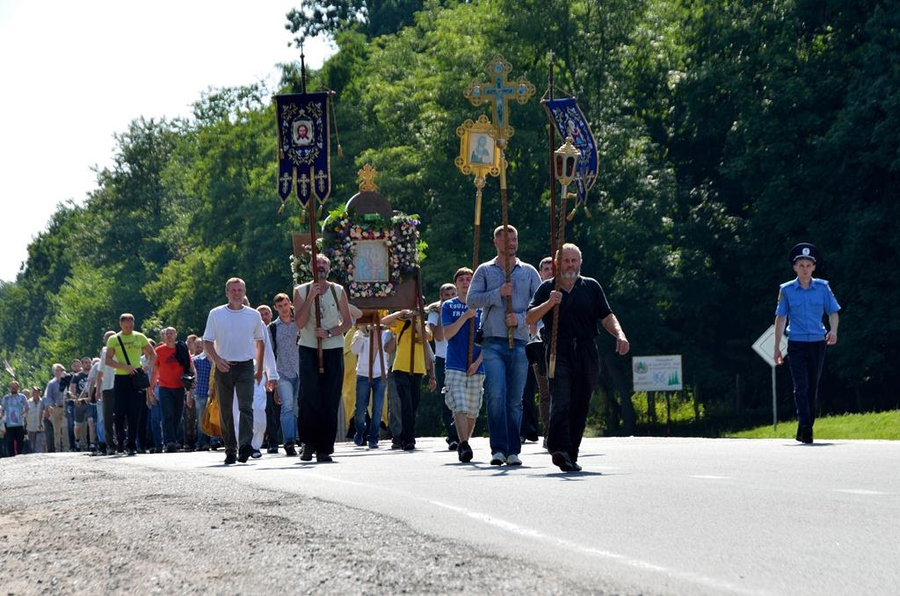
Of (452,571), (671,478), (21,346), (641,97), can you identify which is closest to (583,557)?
(452,571)

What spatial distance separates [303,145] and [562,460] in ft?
31.1

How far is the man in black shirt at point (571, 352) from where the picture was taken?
46.0 feet

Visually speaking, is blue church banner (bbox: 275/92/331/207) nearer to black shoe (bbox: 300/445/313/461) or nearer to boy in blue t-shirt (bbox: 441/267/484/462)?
black shoe (bbox: 300/445/313/461)

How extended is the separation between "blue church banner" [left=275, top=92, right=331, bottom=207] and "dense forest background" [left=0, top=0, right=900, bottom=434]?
22941 millimetres

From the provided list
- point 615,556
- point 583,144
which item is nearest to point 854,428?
point 583,144

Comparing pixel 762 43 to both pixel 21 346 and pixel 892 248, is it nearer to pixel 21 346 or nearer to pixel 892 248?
pixel 892 248

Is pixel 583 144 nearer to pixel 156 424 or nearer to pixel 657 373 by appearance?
pixel 657 373

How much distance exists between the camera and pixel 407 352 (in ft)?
75.3

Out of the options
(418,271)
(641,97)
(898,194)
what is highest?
(641,97)

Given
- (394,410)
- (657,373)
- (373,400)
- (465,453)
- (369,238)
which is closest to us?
(465,453)

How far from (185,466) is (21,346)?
133380mm

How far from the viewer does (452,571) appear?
750 cm

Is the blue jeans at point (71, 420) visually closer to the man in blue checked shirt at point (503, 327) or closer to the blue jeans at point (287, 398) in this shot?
the blue jeans at point (287, 398)

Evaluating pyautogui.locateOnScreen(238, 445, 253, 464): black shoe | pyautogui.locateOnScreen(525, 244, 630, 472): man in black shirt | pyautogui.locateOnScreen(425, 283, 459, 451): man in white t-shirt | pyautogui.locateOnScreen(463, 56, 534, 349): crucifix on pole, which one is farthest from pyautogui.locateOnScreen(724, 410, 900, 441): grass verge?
pyautogui.locateOnScreen(525, 244, 630, 472): man in black shirt
